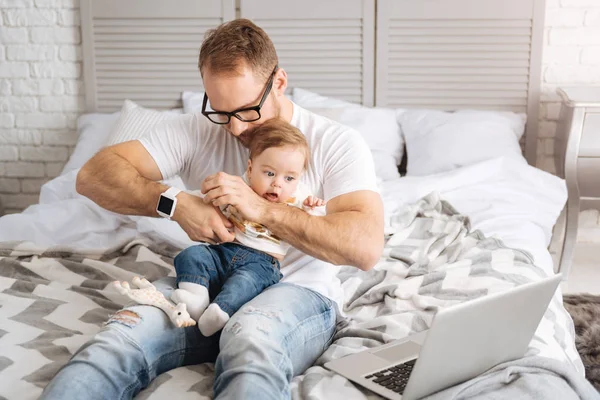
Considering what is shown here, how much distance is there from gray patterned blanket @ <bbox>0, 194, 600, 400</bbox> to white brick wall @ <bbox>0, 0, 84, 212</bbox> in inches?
60.5

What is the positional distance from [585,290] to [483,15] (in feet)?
4.02

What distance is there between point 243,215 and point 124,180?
0.38 meters

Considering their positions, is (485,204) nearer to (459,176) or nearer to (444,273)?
(459,176)

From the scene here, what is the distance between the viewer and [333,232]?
1.55 metres

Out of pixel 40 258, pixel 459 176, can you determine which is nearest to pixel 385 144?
pixel 459 176

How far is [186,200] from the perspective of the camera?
1.68 m

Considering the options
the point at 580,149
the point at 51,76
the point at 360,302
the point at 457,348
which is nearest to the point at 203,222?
the point at 360,302

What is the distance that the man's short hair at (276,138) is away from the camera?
5.28 feet

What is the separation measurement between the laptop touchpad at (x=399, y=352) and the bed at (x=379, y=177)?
3.0 inches

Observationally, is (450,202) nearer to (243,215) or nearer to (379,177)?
(379,177)

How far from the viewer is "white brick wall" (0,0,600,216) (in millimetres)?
3283

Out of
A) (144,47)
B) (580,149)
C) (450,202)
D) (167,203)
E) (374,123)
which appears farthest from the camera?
(144,47)

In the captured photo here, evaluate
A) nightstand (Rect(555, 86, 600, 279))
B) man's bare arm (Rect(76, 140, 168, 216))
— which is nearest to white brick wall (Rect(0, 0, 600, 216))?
nightstand (Rect(555, 86, 600, 279))

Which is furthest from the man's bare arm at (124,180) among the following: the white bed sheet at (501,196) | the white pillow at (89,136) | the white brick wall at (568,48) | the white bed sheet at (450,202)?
the white brick wall at (568,48)
